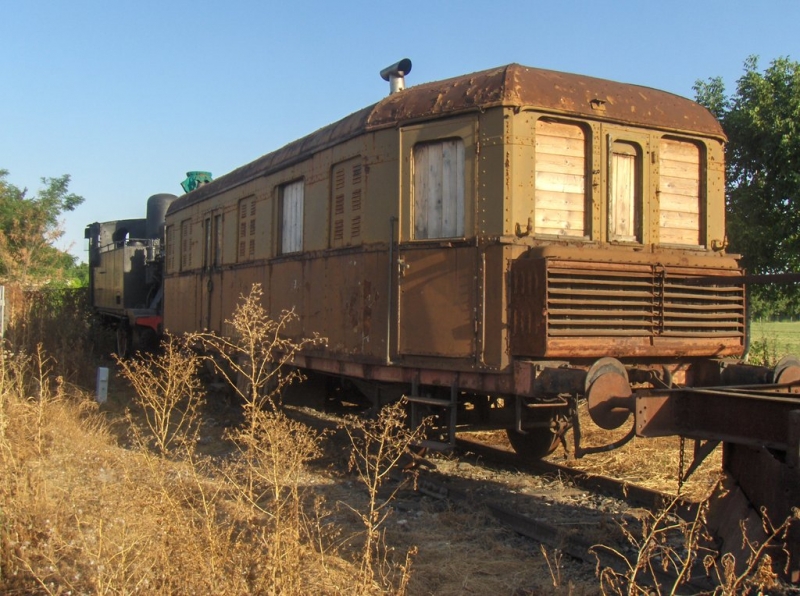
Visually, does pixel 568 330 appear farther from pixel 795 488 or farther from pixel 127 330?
pixel 127 330

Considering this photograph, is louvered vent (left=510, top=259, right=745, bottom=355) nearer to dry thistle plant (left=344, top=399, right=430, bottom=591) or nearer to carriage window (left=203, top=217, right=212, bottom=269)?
dry thistle plant (left=344, top=399, right=430, bottom=591)

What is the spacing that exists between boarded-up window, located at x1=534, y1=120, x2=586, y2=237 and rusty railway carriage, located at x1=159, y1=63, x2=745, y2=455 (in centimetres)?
1

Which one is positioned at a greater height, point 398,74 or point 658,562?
point 398,74

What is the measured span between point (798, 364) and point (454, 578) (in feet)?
10.4

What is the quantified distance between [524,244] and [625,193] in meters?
1.21

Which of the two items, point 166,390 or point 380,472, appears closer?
point 166,390

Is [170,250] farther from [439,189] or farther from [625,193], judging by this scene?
[625,193]

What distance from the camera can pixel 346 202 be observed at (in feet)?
26.1

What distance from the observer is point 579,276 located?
604 centimetres

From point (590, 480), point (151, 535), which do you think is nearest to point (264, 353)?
point (590, 480)

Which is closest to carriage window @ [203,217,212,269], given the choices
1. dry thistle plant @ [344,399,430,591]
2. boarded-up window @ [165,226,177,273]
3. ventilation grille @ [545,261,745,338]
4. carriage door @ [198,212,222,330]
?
carriage door @ [198,212,222,330]

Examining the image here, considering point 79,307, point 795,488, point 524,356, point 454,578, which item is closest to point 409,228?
point 524,356

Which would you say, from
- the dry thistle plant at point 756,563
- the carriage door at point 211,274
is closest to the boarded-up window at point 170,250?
the carriage door at point 211,274

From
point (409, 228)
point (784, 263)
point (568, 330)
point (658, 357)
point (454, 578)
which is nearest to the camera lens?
point (454, 578)
